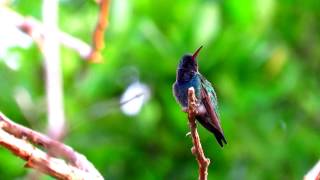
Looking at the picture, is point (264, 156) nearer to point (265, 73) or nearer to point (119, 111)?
point (265, 73)

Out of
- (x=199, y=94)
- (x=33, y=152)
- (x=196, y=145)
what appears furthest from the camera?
(x=199, y=94)

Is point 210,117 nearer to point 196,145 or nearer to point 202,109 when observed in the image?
point 202,109

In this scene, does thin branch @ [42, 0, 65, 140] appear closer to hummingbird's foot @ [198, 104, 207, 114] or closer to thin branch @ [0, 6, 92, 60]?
thin branch @ [0, 6, 92, 60]

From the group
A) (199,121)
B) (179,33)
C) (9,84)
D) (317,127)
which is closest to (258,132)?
(317,127)

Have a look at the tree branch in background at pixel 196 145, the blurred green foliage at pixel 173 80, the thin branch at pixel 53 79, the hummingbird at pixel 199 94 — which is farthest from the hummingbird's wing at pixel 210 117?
the blurred green foliage at pixel 173 80

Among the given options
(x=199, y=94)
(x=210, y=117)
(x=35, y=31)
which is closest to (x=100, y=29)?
(x=35, y=31)
